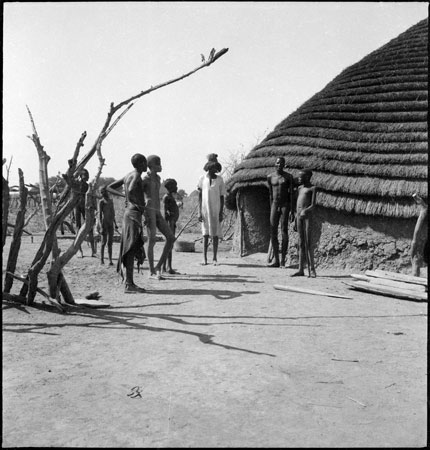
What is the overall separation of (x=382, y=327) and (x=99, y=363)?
267 centimetres

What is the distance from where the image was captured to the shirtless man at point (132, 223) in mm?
6445

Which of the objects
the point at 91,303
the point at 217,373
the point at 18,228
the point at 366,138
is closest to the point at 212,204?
the point at 366,138

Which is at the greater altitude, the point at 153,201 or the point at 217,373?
the point at 153,201

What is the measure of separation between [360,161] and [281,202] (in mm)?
1502

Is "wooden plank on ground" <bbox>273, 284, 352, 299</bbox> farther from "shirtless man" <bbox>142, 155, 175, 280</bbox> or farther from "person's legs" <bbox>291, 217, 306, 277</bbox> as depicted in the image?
"shirtless man" <bbox>142, 155, 175, 280</bbox>

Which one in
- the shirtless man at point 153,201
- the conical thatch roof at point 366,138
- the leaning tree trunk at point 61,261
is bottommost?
the leaning tree trunk at point 61,261

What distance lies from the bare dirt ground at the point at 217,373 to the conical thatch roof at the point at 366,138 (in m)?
2.96

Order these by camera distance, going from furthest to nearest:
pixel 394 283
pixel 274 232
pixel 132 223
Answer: pixel 274 232 → pixel 394 283 → pixel 132 223

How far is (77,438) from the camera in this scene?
2.57m

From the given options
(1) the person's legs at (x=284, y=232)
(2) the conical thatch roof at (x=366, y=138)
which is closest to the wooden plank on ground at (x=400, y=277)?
(2) the conical thatch roof at (x=366, y=138)

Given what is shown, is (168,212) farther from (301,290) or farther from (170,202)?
(301,290)

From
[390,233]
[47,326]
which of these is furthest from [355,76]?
[47,326]

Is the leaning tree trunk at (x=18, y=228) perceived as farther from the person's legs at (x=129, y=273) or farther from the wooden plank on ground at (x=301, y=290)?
the wooden plank on ground at (x=301, y=290)

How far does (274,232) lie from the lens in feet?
31.0
